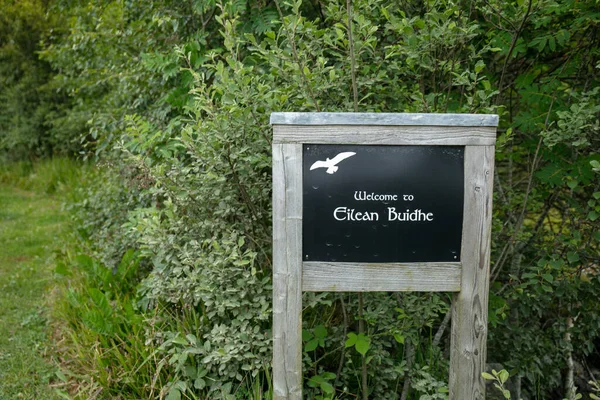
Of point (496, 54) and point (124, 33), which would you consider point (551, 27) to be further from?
point (124, 33)

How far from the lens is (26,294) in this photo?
583 cm

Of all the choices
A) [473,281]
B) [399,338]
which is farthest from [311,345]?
[473,281]

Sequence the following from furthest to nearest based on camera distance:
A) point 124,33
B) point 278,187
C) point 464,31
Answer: point 124,33 → point 464,31 → point 278,187

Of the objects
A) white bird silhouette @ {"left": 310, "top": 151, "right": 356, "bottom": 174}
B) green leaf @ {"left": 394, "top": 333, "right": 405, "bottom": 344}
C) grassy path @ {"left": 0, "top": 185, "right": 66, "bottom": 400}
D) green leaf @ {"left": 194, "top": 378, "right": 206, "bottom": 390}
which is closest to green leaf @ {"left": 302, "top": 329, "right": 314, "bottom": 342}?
green leaf @ {"left": 394, "top": 333, "right": 405, "bottom": 344}

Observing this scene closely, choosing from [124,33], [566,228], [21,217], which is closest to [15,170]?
[21,217]

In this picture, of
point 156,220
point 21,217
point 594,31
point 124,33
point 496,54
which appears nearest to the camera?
point 156,220

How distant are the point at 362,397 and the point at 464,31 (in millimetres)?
2166

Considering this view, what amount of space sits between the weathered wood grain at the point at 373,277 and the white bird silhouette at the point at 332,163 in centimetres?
43

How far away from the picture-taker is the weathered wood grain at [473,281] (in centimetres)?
264

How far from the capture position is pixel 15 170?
43.8 feet

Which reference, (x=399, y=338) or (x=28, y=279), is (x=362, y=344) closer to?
(x=399, y=338)

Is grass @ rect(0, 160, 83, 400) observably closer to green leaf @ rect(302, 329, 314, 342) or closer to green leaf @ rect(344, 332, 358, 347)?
green leaf @ rect(302, 329, 314, 342)

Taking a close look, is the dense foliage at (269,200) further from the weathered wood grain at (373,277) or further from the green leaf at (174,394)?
the weathered wood grain at (373,277)

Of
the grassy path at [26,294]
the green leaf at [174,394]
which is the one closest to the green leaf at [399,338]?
the green leaf at [174,394]
